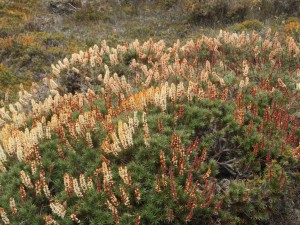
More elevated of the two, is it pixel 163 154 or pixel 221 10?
pixel 221 10

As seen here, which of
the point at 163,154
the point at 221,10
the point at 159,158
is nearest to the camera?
the point at 163,154

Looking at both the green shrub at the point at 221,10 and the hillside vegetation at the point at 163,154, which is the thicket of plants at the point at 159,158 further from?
the green shrub at the point at 221,10

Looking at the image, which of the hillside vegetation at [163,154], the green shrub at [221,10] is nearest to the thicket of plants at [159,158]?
the hillside vegetation at [163,154]

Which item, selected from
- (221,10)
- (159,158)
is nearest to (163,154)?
(159,158)

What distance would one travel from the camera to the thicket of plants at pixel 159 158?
15.5ft

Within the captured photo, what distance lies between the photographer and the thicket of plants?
15.5ft

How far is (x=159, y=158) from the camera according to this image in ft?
17.0

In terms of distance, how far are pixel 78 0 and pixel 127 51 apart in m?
10.9

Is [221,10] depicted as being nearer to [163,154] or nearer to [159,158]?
[159,158]

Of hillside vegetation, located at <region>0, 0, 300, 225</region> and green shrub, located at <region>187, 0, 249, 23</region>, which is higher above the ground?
green shrub, located at <region>187, 0, 249, 23</region>

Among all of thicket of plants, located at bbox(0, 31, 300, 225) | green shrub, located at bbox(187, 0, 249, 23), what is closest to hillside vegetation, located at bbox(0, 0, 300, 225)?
thicket of plants, located at bbox(0, 31, 300, 225)

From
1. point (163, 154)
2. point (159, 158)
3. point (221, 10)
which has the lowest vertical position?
point (159, 158)

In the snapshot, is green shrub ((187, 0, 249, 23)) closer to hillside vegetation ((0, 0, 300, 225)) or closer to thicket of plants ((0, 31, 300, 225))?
hillside vegetation ((0, 0, 300, 225))

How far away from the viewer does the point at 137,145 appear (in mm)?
5367
